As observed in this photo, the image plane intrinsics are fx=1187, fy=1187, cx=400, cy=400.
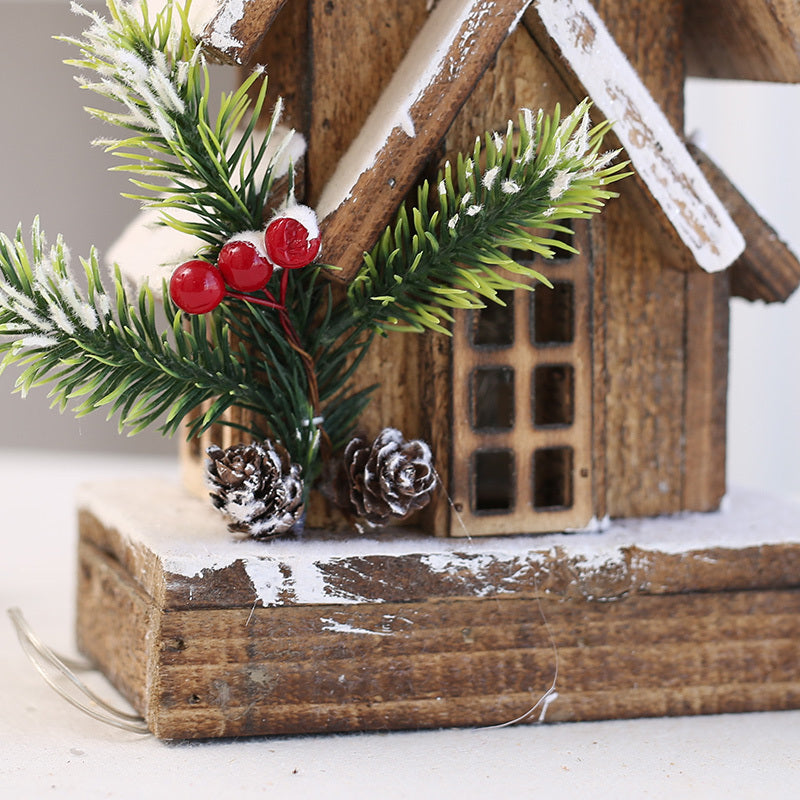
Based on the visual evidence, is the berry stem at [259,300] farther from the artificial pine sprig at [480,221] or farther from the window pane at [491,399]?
the window pane at [491,399]

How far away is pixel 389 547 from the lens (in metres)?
0.78

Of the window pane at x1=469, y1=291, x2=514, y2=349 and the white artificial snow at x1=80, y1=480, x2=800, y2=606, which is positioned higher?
the window pane at x1=469, y1=291, x2=514, y2=349

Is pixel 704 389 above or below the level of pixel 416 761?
above

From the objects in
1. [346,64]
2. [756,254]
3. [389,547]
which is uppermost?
[346,64]

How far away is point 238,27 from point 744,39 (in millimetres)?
394

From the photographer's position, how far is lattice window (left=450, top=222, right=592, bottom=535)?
2.66ft

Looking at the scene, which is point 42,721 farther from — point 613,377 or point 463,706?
point 613,377

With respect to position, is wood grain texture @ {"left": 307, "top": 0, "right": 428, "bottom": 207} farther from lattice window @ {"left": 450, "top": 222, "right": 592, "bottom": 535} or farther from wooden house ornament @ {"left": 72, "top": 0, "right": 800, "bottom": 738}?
lattice window @ {"left": 450, "top": 222, "right": 592, "bottom": 535}

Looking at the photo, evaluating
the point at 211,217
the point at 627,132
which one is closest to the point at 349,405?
the point at 211,217

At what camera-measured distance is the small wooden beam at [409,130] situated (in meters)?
0.75

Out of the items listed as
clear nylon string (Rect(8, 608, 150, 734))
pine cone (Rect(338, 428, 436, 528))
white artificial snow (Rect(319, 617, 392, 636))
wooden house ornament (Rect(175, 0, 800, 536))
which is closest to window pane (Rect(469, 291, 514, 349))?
wooden house ornament (Rect(175, 0, 800, 536))

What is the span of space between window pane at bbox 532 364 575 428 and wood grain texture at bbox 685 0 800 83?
275 mm

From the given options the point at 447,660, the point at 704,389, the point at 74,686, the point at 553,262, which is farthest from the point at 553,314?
the point at 74,686

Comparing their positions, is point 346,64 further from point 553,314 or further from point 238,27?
point 553,314
